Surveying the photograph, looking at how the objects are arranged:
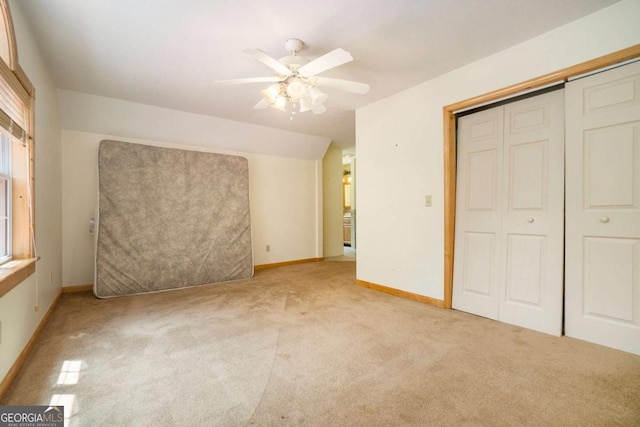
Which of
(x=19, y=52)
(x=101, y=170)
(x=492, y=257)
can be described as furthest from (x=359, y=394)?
(x=101, y=170)

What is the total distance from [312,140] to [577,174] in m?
3.81

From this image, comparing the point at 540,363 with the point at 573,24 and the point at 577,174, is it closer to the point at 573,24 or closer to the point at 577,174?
the point at 577,174

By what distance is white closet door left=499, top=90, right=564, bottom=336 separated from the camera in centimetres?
226

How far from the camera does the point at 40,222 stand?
2404mm

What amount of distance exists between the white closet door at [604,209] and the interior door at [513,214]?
3.7 inches

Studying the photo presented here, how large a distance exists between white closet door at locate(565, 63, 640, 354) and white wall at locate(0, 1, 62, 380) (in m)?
3.75

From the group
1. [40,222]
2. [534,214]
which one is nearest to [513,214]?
[534,214]

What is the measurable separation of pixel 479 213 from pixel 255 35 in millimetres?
2527

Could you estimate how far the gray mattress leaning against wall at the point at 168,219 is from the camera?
3.48 metres

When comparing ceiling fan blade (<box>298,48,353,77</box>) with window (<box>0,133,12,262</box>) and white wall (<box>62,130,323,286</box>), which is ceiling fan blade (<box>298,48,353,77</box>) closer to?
window (<box>0,133,12,262</box>)

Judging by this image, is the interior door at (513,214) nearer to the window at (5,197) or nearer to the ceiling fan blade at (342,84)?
the ceiling fan blade at (342,84)

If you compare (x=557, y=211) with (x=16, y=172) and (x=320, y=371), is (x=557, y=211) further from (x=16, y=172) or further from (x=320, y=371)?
(x=16, y=172)

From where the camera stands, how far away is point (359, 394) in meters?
1.52

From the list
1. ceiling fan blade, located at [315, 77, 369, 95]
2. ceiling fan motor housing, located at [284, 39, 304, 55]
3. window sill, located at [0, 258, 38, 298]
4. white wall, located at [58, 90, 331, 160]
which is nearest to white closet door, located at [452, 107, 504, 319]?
ceiling fan blade, located at [315, 77, 369, 95]
